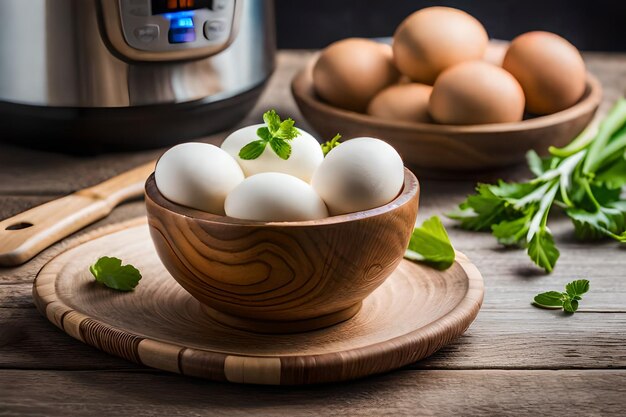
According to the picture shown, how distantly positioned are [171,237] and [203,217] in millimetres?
34

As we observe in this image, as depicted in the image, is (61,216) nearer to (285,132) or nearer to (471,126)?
(285,132)

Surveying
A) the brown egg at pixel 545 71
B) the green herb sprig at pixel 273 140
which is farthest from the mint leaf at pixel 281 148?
the brown egg at pixel 545 71

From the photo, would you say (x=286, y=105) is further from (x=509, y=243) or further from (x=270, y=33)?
(x=509, y=243)

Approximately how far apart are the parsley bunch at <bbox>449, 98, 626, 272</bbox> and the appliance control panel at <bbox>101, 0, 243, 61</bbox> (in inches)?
15.2

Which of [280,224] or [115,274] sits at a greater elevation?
[280,224]

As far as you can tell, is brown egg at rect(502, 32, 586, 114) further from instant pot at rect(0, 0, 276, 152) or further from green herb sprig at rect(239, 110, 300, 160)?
green herb sprig at rect(239, 110, 300, 160)

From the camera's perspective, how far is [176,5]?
1096 millimetres

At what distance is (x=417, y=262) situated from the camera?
2.70ft

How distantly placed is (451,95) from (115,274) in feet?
1.60

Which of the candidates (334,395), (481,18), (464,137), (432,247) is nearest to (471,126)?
(464,137)

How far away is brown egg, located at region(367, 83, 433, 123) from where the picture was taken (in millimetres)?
1114

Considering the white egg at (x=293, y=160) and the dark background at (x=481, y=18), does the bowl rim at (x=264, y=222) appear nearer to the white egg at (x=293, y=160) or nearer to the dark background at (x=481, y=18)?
the white egg at (x=293, y=160)

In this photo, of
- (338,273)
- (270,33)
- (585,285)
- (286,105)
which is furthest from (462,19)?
(338,273)

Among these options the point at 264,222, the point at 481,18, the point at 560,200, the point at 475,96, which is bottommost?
the point at 481,18
